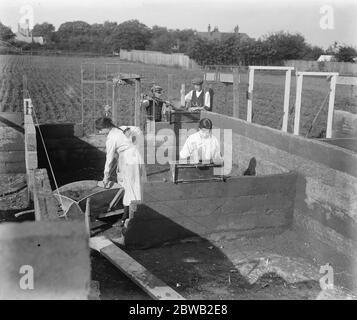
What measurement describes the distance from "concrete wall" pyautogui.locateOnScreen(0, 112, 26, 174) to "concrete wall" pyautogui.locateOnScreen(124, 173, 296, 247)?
4161 millimetres

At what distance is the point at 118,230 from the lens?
6703 millimetres

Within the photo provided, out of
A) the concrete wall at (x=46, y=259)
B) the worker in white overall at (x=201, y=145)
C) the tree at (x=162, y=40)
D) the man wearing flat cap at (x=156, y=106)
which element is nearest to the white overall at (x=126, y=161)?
the worker in white overall at (x=201, y=145)

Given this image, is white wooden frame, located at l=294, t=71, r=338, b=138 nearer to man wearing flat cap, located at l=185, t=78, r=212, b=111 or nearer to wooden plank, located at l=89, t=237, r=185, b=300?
man wearing flat cap, located at l=185, t=78, r=212, b=111

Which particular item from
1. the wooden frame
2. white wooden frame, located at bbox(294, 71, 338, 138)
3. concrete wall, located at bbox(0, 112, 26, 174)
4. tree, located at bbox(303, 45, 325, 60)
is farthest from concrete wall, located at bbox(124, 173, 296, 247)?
tree, located at bbox(303, 45, 325, 60)

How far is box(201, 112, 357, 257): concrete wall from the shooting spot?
597 centimetres

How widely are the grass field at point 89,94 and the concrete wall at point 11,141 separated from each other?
559 centimetres

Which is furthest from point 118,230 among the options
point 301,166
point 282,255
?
point 301,166

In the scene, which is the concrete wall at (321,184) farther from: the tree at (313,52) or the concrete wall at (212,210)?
the tree at (313,52)

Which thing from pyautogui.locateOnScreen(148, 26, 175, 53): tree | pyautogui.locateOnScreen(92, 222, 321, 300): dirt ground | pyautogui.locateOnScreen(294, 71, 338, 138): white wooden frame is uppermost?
pyautogui.locateOnScreen(148, 26, 175, 53): tree

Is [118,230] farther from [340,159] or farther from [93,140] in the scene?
[93,140]

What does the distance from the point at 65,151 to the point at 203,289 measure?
645cm

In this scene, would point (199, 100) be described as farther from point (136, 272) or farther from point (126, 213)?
point (136, 272)

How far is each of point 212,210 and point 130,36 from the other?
30219mm

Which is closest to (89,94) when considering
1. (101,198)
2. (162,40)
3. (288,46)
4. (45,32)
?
(45,32)
